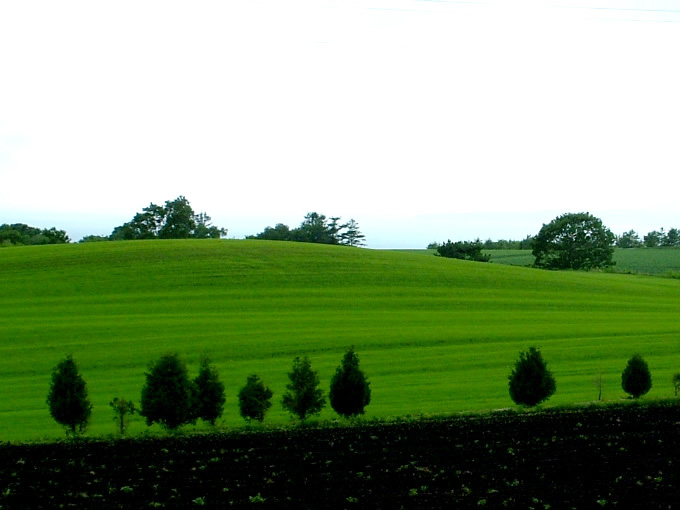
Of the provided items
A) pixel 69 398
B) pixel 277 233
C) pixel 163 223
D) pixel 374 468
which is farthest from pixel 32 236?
pixel 374 468

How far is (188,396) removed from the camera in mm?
17031

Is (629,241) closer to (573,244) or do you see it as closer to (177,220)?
(573,244)

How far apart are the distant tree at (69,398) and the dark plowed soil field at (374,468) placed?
4.25ft

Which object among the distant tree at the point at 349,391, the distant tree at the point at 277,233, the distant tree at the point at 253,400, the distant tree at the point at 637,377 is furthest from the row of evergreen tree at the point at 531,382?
the distant tree at the point at 277,233

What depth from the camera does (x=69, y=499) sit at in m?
11.2

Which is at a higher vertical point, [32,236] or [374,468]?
[32,236]

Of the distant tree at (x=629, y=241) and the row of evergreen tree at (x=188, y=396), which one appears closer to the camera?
the row of evergreen tree at (x=188, y=396)

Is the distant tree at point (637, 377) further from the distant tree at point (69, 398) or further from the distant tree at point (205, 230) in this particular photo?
the distant tree at point (205, 230)

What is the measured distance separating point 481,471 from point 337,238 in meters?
103

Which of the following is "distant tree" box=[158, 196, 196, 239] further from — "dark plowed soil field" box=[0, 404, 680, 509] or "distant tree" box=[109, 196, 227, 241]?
"dark plowed soil field" box=[0, 404, 680, 509]

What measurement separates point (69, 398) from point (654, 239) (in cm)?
14058

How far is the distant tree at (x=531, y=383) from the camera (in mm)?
19344

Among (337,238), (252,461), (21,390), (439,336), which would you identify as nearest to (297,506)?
(252,461)


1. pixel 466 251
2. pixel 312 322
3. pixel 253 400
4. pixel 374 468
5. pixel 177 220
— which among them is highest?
pixel 177 220
